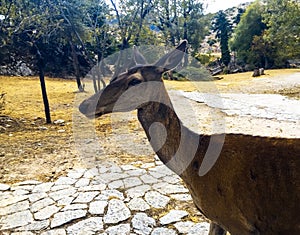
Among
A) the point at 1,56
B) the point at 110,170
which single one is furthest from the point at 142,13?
the point at 110,170

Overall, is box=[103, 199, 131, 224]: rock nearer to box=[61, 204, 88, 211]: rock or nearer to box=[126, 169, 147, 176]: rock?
box=[61, 204, 88, 211]: rock

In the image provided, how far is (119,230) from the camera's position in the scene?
2.57m

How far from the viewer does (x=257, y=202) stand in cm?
150

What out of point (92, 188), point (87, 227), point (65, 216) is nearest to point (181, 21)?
point (92, 188)

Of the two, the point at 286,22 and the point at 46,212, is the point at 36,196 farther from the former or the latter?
the point at 286,22

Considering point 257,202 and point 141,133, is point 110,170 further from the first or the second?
point 257,202

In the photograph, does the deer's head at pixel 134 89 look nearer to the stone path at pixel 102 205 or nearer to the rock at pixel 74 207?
the stone path at pixel 102 205

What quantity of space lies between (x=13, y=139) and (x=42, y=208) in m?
2.91

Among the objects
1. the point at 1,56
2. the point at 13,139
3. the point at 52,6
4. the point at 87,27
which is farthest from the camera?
the point at 87,27

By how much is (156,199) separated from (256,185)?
1.79 m

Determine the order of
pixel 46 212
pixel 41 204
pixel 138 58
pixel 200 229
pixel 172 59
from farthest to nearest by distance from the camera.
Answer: pixel 41 204
pixel 46 212
pixel 200 229
pixel 138 58
pixel 172 59

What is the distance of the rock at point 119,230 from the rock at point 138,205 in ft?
0.99

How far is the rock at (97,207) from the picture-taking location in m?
2.87

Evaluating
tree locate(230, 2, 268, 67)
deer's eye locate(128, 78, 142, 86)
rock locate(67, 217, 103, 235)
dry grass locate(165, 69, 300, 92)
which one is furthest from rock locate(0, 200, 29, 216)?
tree locate(230, 2, 268, 67)
